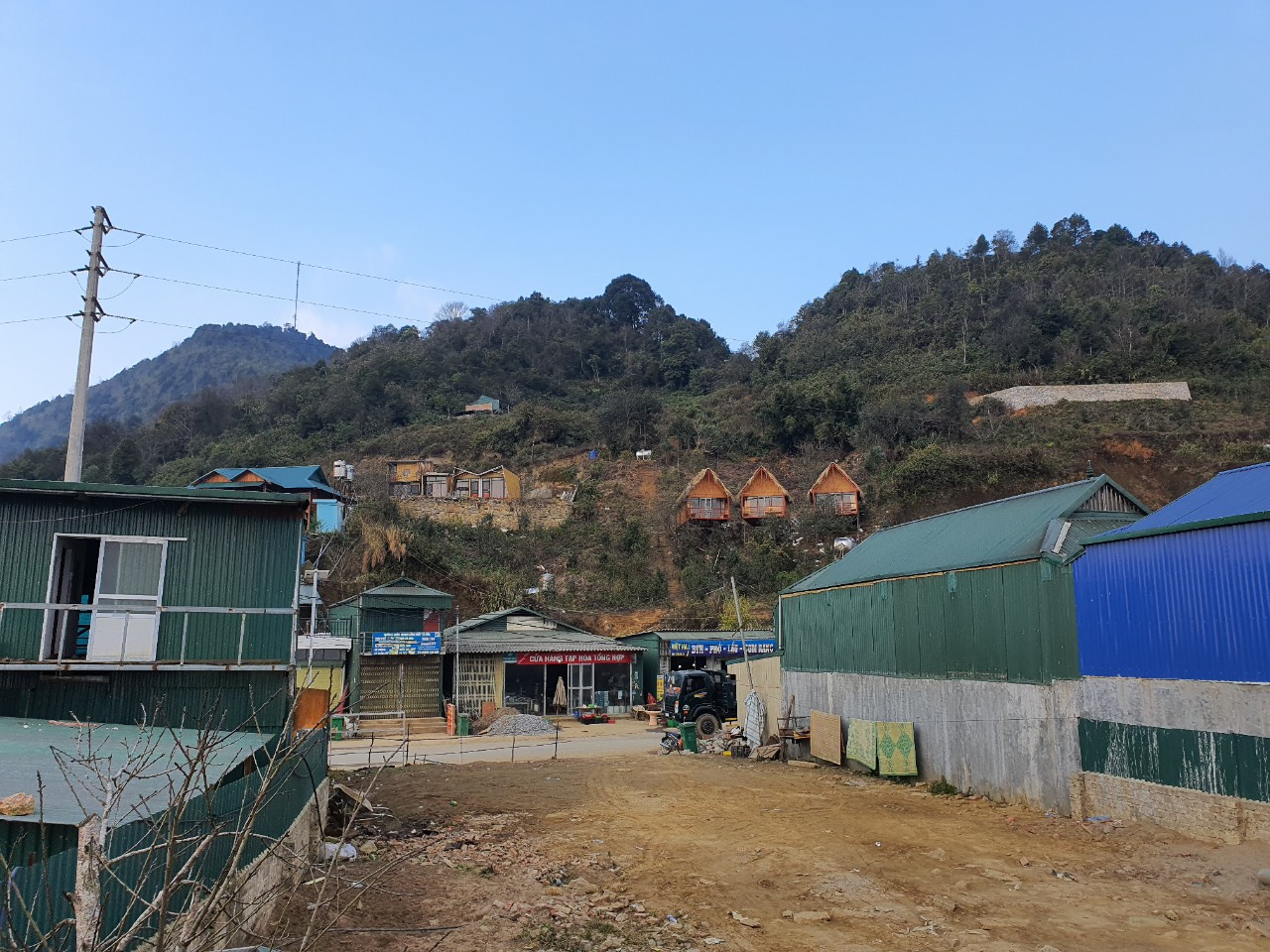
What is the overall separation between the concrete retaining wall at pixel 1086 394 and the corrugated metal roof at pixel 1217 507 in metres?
48.0

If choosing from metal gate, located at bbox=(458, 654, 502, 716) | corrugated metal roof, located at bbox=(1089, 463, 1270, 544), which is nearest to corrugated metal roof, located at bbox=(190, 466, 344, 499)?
metal gate, located at bbox=(458, 654, 502, 716)

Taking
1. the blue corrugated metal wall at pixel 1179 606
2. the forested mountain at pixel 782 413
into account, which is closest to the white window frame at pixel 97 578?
the blue corrugated metal wall at pixel 1179 606

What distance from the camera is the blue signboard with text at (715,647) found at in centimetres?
3828

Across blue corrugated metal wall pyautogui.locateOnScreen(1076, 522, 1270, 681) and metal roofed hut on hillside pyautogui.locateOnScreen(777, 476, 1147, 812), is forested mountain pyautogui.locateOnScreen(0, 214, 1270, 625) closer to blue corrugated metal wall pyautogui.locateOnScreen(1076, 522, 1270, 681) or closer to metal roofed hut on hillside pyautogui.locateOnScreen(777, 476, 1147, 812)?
metal roofed hut on hillside pyautogui.locateOnScreen(777, 476, 1147, 812)

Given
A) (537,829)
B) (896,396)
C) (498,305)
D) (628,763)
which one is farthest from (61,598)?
(498,305)

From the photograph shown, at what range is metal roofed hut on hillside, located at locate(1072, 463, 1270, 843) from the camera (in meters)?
11.3

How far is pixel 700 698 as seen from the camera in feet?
98.4

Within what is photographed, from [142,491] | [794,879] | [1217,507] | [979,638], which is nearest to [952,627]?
[979,638]

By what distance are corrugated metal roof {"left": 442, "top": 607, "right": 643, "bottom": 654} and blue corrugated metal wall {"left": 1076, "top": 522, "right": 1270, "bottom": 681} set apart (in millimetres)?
25165

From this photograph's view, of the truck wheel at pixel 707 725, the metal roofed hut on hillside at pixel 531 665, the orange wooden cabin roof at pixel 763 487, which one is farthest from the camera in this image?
the orange wooden cabin roof at pixel 763 487

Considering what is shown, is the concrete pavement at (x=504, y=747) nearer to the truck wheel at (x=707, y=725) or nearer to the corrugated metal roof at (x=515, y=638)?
the truck wheel at (x=707, y=725)

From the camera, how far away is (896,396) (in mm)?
60406

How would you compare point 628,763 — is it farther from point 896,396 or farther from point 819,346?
point 819,346

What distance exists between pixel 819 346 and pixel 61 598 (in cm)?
6946
